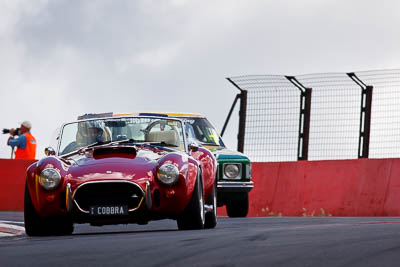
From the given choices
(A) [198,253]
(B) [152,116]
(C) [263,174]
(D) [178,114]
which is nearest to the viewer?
(A) [198,253]

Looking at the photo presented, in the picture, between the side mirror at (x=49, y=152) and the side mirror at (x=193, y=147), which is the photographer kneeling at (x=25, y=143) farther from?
the side mirror at (x=193, y=147)

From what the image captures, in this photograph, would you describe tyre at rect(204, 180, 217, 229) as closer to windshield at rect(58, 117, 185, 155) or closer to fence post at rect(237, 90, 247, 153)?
windshield at rect(58, 117, 185, 155)

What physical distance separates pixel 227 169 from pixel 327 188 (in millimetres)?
2278

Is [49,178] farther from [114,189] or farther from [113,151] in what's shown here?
[113,151]

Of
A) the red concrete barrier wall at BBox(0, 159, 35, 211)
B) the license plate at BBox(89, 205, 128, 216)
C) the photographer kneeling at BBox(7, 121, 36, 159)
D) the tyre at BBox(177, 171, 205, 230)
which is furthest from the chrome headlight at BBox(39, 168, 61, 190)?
the red concrete barrier wall at BBox(0, 159, 35, 211)

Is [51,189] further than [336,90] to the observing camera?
No

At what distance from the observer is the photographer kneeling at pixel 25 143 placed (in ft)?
73.0

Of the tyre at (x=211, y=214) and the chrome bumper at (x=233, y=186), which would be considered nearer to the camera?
the tyre at (x=211, y=214)

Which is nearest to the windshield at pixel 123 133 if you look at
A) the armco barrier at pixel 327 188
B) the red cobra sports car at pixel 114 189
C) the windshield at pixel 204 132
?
the red cobra sports car at pixel 114 189

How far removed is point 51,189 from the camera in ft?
37.4

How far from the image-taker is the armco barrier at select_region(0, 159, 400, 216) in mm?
18234

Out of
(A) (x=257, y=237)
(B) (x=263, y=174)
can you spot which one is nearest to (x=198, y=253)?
(A) (x=257, y=237)

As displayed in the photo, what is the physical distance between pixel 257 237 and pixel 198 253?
1.57 m

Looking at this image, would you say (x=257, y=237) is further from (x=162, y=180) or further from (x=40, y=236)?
(x=40, y=236)
